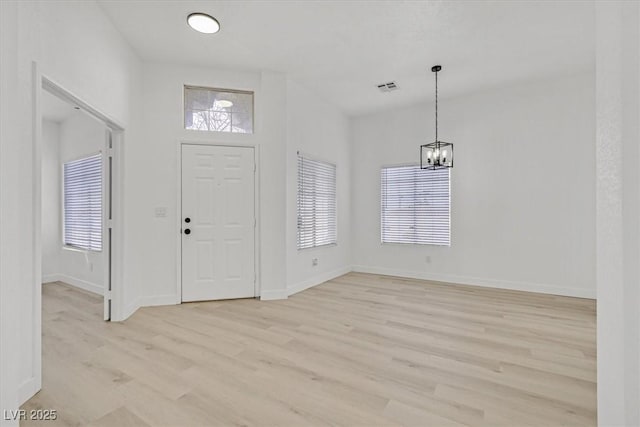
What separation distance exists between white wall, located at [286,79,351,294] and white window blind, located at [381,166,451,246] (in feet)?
2.62

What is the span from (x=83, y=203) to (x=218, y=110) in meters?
2.96

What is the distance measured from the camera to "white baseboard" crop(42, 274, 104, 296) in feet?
15.4

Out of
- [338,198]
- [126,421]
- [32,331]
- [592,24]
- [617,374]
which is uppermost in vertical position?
[592,24]

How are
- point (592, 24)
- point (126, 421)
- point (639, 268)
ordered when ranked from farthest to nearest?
point (592, 24)
point (126, 421)
point (639, 268)

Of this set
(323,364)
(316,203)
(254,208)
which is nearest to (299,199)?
(316,203)

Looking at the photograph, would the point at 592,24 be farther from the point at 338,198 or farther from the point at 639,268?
the point at 338,198

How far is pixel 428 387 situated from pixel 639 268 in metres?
1.58

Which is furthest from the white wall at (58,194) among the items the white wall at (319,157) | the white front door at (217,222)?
the white wall at (319,157)

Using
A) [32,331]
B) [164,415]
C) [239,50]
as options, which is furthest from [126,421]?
[239,50]

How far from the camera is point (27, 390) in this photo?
194cm

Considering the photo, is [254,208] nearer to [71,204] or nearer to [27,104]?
[27,104]

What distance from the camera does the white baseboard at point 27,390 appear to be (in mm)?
1890

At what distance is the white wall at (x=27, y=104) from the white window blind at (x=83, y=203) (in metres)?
2.17

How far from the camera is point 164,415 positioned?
179 centimetres
